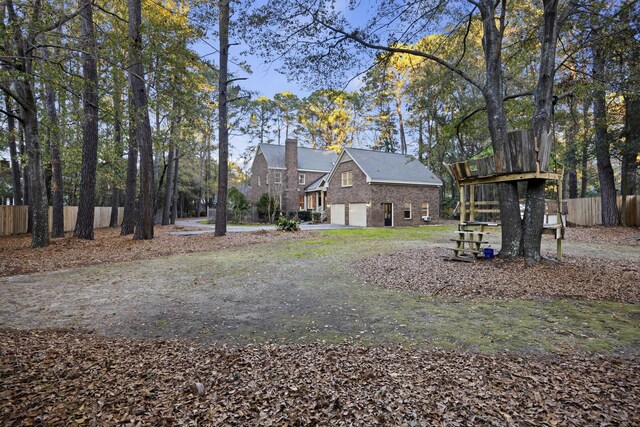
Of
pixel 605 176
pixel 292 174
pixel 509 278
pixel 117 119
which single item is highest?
pixel 292 174

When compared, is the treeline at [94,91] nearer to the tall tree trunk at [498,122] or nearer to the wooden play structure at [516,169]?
the wooden play structure at [516,169]

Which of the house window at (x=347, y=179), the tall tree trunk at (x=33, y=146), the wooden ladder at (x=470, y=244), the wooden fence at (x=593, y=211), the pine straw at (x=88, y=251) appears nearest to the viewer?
the pine straw at (x=88, y=251)

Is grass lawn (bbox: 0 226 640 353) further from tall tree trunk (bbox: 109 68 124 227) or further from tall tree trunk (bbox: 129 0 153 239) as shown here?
tall tree trunk (bbox: 129 0 153 239)

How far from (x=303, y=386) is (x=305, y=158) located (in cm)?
3146

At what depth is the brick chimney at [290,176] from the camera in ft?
98.9

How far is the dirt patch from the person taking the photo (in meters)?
5.39

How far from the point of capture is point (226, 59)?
14719 millimetres

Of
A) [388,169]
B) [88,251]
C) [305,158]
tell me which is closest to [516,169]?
[88,251]

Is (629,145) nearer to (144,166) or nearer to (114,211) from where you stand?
(144,166)

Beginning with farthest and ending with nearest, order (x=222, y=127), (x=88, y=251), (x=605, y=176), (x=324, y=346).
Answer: (x=605, y=176), (x=222, y=127), (x=88, y=251), (x=324, y=346)

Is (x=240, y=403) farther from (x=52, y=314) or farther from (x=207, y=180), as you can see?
(x=207, y=180)

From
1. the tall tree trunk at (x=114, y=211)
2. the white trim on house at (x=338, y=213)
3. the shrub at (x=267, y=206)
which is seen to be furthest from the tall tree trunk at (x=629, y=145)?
the tall tree trunk at (x=114, y=211)

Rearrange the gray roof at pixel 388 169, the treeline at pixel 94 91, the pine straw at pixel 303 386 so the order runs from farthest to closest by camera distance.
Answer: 1. the gray roof at pixel 388 169
2. the treeline at pixel 94 91
3. the pine straw at pixel 303 386

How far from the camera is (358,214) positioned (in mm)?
23734
